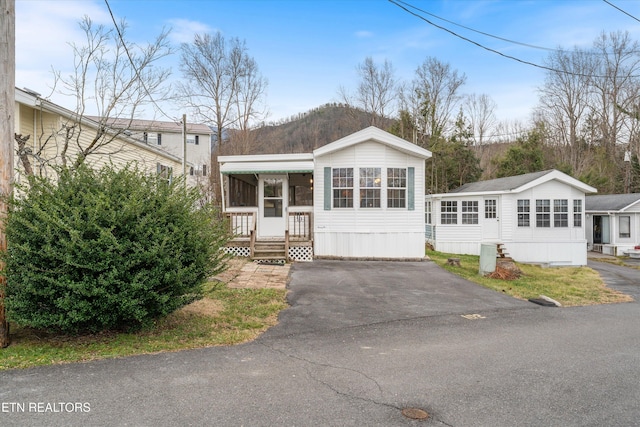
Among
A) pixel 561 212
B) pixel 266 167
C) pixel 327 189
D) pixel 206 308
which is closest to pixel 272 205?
pixel 266 167

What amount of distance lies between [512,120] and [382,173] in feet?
101

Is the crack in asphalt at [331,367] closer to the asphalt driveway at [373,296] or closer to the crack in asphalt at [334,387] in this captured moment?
the crack in asphalt at [334,387]

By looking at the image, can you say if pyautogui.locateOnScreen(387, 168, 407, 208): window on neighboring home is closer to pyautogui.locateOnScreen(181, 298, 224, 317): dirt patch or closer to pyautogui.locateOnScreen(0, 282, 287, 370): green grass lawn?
pyautogui.locateOnScreen(0, 282, 287, 370): green grass lawn

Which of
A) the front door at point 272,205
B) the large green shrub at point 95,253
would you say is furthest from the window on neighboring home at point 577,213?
the large green shrub at point 95,253

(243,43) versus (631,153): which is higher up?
(243,43)

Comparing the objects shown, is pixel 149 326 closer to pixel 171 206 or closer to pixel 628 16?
pixel 171 206

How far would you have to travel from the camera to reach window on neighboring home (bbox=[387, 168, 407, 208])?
1360cm

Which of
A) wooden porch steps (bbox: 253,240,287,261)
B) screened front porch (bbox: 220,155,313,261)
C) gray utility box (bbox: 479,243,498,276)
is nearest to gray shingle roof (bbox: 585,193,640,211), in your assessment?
gray utility box (bbox: 479,243,498,276)

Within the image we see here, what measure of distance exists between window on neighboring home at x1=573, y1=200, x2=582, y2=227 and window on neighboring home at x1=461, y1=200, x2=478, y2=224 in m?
4.12

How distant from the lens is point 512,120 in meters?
37.7

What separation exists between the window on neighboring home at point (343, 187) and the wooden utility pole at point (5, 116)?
9.89 m

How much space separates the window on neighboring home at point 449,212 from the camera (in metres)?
19.0

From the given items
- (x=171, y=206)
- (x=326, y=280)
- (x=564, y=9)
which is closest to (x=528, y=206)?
(x=564, y=9)

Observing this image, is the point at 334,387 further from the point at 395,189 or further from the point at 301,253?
the point at 395,189
